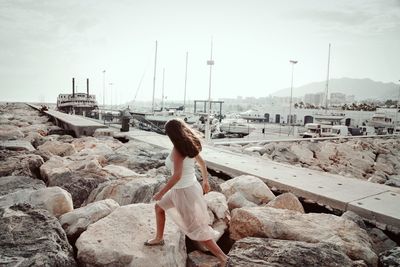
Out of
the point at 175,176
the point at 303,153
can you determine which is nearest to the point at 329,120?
the point at 303,153

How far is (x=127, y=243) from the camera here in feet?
8.25

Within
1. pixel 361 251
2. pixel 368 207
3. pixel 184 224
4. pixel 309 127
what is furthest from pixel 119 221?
pixel 309 127

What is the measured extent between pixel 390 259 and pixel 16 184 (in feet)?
14.8

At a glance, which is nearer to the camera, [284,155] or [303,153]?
[284,155]

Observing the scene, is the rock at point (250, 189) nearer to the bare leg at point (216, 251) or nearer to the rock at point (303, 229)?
the rock at point (303, 229)

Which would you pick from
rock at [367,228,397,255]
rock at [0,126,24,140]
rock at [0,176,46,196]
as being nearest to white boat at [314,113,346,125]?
rock at [0,126,24,140]

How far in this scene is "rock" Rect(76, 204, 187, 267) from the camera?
7.73ft

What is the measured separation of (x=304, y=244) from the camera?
2.39 metres

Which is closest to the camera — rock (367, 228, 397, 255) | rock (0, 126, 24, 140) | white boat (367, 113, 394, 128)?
rock (367, 228, 397, 255)

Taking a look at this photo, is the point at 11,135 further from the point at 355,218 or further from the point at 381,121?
the point at 381,121

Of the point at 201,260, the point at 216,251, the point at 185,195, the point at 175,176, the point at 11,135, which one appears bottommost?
the point at 201,260

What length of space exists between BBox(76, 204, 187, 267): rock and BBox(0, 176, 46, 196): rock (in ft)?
6.14

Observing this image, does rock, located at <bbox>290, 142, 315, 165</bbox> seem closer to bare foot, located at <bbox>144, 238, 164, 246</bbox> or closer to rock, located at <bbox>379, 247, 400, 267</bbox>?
rock, located at <bbox>379, 247, 400, 267</bbox>

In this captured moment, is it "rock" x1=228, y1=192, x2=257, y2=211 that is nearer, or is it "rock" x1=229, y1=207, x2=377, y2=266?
"rock" x1=229, y1=207, x2=377, y2=266
